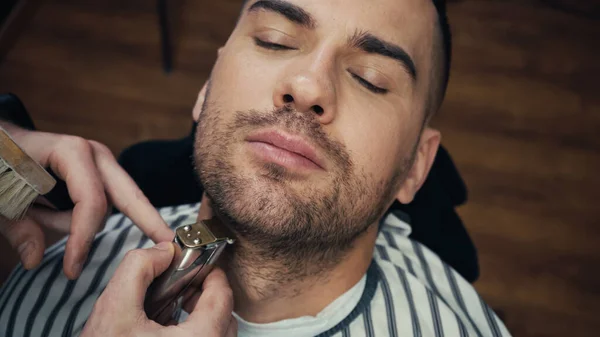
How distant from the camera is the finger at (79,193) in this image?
0.82 m

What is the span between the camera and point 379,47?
941mm

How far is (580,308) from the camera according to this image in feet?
6.01

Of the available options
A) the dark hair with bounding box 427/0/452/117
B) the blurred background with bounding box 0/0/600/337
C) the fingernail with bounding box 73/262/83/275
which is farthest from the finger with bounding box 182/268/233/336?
the blurred background with bounding box 0/0/600/337

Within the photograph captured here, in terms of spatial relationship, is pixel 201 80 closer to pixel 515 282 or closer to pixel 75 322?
pixel 75 322

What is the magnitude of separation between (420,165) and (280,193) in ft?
1.46

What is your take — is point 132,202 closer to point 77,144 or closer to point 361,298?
point 77,144

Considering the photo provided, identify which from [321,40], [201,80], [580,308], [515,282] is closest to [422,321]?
[321,40]

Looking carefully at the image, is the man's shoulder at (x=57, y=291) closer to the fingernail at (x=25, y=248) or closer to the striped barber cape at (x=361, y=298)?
the striped barber cape at (x=361, y=298)

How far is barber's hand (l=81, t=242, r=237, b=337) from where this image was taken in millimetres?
681

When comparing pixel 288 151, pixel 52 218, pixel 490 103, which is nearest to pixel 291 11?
pixel 288 151

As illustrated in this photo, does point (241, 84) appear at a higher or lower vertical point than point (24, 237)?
higher

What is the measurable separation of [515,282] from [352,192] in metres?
1.25

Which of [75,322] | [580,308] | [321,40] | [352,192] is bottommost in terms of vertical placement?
[580,308]

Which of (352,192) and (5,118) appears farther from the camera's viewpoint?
(5,118)
